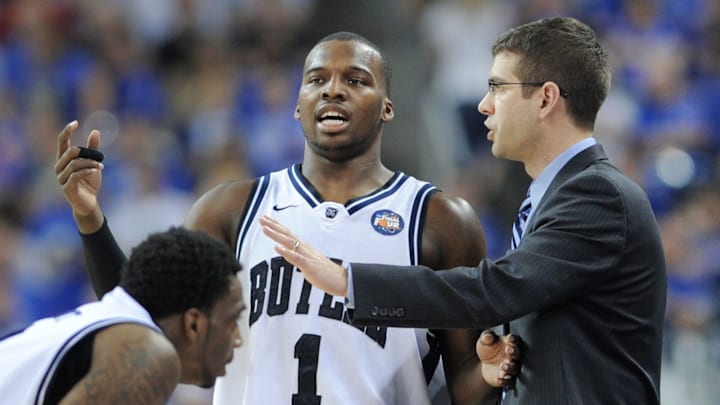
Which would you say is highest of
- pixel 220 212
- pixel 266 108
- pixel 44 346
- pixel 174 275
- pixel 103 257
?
pixel 266 108

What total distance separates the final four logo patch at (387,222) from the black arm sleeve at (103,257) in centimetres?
102

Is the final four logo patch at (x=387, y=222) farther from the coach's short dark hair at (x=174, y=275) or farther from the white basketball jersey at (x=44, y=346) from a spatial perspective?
the white basketball jersey at (x=44, y=346)

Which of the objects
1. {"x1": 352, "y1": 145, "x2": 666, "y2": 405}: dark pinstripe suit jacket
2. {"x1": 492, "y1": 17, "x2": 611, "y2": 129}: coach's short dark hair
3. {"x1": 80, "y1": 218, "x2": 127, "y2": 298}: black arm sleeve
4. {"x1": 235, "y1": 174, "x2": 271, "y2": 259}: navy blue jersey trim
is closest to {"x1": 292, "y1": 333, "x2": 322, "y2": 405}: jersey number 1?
{"x1": 235, "y1": 174, "x2": 271, "y2": 259}: navy blue jersey trim

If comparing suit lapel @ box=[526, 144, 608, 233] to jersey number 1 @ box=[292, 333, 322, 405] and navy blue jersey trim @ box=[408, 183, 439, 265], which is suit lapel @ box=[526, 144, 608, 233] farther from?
jersey number 1 @ box=[292, 333, 322, 405]

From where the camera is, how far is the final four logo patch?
494 centimetres

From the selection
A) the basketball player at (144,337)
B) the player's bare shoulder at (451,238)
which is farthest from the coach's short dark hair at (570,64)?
the basketball player at (144,337)

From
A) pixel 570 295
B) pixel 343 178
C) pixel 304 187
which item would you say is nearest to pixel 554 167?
pixel 570 295

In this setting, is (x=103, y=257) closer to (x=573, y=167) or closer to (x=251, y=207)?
(x=251, y=207)

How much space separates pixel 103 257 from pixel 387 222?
1.15 m

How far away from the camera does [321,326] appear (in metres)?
4.78

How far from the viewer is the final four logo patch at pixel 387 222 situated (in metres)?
4.94

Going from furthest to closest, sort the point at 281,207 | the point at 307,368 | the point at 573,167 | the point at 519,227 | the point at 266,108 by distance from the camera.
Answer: the point at 266,108
the point at 281,207
the point at 307,368
the point at 519,227
the point at 573,167

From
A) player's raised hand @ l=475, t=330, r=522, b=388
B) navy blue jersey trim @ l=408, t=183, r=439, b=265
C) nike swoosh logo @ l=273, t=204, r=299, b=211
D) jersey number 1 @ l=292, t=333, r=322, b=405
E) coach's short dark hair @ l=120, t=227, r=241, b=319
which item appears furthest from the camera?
nike swoosh logo @ l=273, t=204, r=299, b=211

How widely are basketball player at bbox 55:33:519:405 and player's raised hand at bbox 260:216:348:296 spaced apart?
0.68 meters
